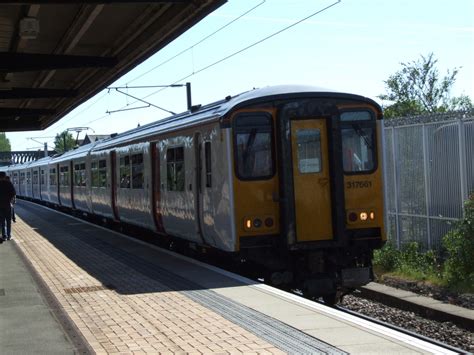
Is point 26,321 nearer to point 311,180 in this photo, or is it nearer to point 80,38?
point 311,180

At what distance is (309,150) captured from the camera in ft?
31.8

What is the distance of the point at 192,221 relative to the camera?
11.5m

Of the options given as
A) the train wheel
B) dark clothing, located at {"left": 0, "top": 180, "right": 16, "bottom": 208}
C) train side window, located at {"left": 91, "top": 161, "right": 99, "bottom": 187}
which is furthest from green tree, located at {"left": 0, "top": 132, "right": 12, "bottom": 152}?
the train wheel

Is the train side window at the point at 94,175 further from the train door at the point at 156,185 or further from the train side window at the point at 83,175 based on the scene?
the train door at the point at 156,185

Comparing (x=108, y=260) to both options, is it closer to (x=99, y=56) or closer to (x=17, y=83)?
(x=99, y=56)

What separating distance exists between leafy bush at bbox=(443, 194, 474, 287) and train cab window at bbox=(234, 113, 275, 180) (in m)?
3.18

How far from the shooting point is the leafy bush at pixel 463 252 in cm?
1027

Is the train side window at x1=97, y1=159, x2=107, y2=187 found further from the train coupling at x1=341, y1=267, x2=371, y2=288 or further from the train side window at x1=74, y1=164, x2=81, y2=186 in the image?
the train coupling at x1=341, y1=267, x2=371, y2=288

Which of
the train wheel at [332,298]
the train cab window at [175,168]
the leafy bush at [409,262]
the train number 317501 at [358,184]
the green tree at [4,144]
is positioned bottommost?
the train wheel at [332,298]

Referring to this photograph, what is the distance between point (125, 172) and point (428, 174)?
7.89m

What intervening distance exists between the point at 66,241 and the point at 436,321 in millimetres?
10391

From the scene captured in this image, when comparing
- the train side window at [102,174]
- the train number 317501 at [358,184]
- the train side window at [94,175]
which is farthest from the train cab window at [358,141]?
the train side window at [94,175]

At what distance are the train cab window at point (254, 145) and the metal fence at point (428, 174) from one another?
2317mm

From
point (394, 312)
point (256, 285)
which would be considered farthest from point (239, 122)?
point (394, 312)
